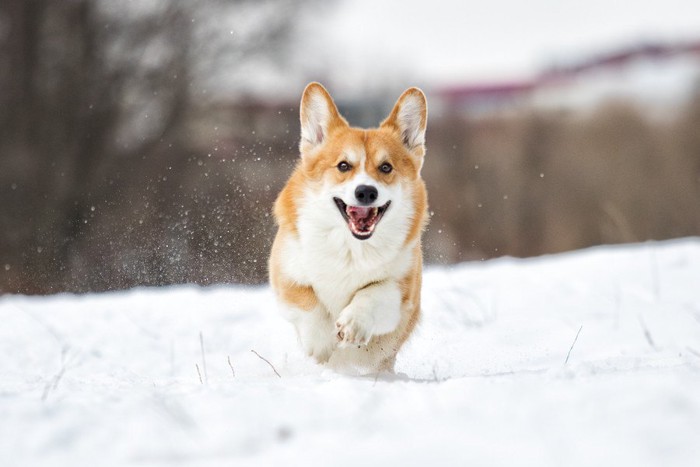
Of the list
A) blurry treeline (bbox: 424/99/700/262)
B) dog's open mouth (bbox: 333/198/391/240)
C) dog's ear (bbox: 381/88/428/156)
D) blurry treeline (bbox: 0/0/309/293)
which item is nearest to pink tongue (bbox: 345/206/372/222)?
dog's open mouth (bbox: 333/198/391/240)

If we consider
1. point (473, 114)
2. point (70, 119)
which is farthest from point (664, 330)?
point (473, 114)

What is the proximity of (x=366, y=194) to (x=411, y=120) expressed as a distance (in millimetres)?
837

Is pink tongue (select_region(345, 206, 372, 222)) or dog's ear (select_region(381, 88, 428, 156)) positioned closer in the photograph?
pink tongue (select_region(345, 206, 372, 222))

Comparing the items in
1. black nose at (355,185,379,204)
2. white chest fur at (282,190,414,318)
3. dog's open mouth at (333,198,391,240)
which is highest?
black nose at (355,185,379,204)

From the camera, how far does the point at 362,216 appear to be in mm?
3684

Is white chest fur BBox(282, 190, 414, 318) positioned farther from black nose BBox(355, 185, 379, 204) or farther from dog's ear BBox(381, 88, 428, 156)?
dog's ear BBox(381, 88, 428, 156)

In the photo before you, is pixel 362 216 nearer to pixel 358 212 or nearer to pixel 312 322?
pixel 358 212

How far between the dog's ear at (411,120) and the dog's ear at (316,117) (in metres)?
0.31

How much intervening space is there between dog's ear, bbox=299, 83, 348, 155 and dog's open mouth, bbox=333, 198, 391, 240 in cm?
60

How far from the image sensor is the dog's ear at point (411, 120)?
4145 mm

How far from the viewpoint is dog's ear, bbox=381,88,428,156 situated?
13.6 feet

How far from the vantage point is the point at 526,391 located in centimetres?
224

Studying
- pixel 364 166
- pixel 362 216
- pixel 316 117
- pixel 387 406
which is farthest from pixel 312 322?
pixel 387 406

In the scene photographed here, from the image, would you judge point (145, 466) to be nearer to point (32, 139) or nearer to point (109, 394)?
point (109, 394)
